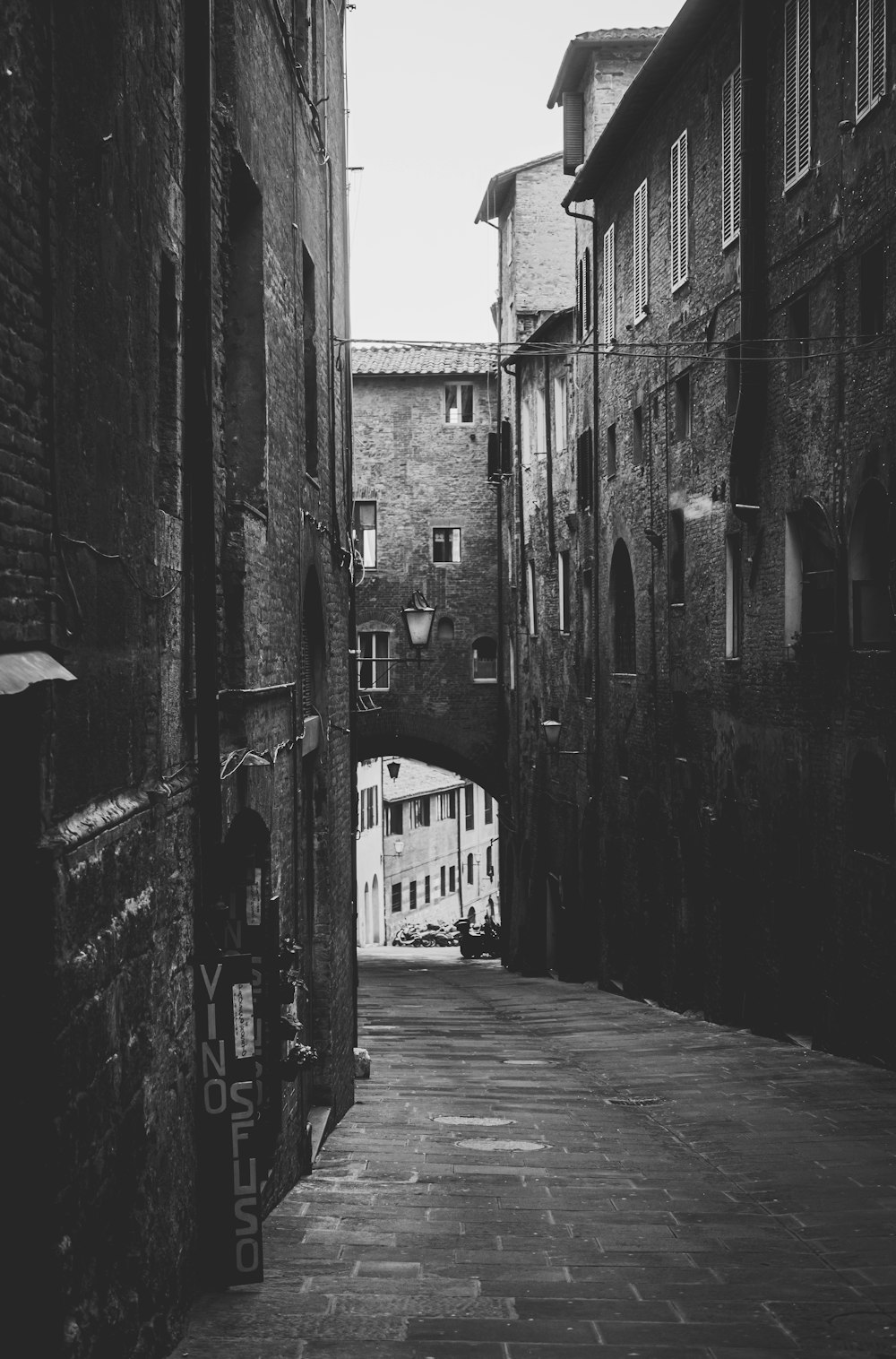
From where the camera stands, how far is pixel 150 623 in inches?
248

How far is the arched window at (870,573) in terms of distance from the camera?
13672 mm

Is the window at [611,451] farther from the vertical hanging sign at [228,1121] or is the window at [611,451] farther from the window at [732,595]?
the vertical hanging sign at [228,1121]

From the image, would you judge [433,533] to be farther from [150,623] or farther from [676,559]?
[150,623]

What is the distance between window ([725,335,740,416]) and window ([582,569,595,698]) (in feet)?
28.0

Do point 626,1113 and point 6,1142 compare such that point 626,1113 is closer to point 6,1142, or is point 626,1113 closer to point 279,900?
point 279,900

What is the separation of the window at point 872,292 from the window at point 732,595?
4590 millimetres

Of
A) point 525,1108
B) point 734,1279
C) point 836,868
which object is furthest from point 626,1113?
point 734,1279

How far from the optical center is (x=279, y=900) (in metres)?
9.85

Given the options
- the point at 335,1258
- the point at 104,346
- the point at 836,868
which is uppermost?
the point at 104,346

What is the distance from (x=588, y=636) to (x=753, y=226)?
10.9 m

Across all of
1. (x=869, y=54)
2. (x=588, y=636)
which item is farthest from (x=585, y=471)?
(x=869, y=54)

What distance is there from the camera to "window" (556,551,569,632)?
28.6m

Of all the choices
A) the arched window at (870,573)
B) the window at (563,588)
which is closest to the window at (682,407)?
the arched window at (870,573)

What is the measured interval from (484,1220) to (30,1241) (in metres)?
4.93
